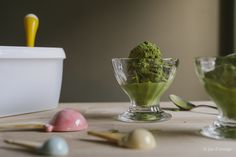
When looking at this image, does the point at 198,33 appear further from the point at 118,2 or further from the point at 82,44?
the point at 82,44

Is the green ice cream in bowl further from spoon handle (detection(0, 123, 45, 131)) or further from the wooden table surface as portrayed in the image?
spoon handle (detection(0, 123, 45, 131))

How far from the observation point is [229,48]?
1135 mm

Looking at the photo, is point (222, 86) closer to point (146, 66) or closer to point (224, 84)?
point (224, 84)

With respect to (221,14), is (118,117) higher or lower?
lower

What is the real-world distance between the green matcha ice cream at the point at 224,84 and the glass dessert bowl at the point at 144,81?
122 millimetres

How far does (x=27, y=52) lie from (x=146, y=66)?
0.20m

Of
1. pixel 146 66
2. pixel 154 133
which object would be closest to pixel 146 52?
pixel 146 66

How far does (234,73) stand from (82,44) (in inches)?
28.5

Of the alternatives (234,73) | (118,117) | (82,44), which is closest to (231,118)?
(234,73)

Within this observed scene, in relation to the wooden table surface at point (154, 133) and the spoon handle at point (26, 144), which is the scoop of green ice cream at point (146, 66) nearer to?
the wooden table surface at point (154, 133)

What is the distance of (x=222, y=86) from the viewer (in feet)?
1.29

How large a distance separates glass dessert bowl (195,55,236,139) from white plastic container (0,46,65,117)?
0.29m

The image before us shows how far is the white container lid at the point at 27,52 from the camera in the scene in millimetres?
518

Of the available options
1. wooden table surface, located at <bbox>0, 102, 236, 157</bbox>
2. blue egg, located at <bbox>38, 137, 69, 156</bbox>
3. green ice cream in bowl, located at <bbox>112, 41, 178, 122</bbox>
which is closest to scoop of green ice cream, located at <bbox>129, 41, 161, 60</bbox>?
green ice cream in bowl, located at <bbox>112, 41, 178, 122</bbox>
